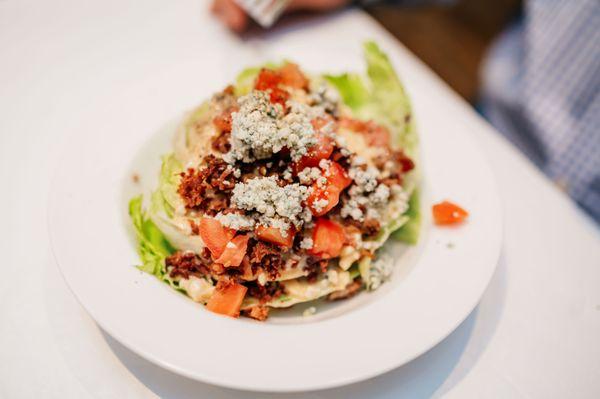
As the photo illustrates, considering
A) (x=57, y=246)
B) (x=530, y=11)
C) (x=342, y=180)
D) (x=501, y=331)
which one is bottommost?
(x=57, y=246)

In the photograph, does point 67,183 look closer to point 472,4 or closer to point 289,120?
point 289,120

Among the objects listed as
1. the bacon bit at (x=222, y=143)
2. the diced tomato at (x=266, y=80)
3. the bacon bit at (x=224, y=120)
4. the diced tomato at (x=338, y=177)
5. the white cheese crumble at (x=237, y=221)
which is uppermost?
the diced tomato at (x=266, y=80)

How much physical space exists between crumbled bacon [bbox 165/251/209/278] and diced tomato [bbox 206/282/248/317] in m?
0.11

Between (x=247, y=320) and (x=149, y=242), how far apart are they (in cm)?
45

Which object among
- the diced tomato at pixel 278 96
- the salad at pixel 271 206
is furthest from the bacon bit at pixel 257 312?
the diced tomato at pixel 278 96

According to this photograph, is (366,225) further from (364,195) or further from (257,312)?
(257,312)

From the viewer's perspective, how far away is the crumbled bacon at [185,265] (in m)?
1.67

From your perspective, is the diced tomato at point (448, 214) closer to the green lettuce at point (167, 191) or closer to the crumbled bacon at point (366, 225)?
the crumbled bacon at point (366, 225)

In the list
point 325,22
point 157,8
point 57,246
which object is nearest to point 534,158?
point 325,22

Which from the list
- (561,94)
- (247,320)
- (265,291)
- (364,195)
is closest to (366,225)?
(364,195)

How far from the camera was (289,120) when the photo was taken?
171 cm

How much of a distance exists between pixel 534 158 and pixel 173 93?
2044mm

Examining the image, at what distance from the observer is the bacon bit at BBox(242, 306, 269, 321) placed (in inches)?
63.5

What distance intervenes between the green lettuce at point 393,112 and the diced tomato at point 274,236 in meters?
0.44
